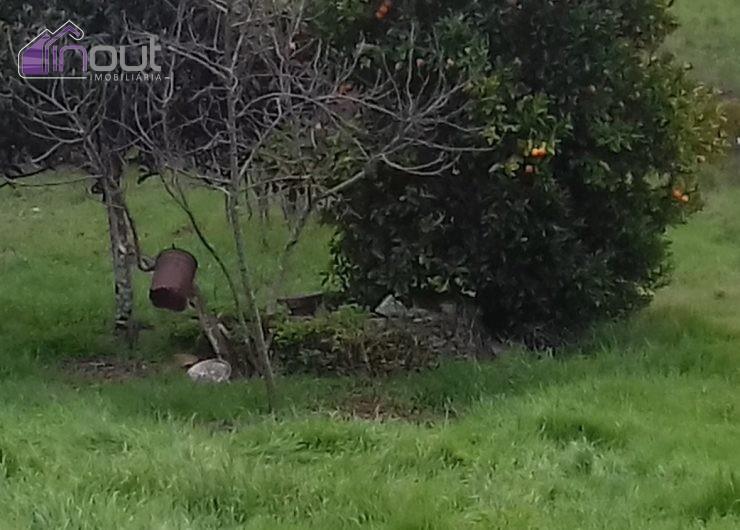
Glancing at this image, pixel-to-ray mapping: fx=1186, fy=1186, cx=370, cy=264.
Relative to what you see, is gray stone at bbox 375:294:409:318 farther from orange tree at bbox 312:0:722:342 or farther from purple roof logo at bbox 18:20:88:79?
purple roof logo at bbox 18:20:88:79

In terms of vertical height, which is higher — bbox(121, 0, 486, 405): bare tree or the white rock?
bbox(121, 0, 486, 405): bare tree

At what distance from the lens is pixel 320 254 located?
11.8 metres

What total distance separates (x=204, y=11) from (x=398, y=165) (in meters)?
1.72

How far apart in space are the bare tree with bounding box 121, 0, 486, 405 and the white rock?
0.81ft

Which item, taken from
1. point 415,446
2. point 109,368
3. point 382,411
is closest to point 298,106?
point 382,411

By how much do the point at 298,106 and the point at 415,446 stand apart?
276cm

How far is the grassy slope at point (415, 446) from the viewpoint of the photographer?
4148 mm

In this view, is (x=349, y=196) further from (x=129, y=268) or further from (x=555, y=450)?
(x=555, y=450)

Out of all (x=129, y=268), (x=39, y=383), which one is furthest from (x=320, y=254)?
(x=39, y=383)

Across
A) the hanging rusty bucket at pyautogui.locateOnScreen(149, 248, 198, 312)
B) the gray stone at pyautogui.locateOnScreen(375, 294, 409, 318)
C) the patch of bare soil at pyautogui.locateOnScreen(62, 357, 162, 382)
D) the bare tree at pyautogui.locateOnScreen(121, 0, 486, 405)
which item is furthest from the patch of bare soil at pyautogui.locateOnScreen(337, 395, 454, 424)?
the patch of bare soil at pyautogui.locateOnScreen(62, 357, 162, 382)

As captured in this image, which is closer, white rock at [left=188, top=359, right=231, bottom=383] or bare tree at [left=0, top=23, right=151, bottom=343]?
white rock at [left=188, top=359, right=231, bottom=383]

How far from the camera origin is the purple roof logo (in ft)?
24.4

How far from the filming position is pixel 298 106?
7.07 m

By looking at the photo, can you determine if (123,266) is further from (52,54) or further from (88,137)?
(52,54)
